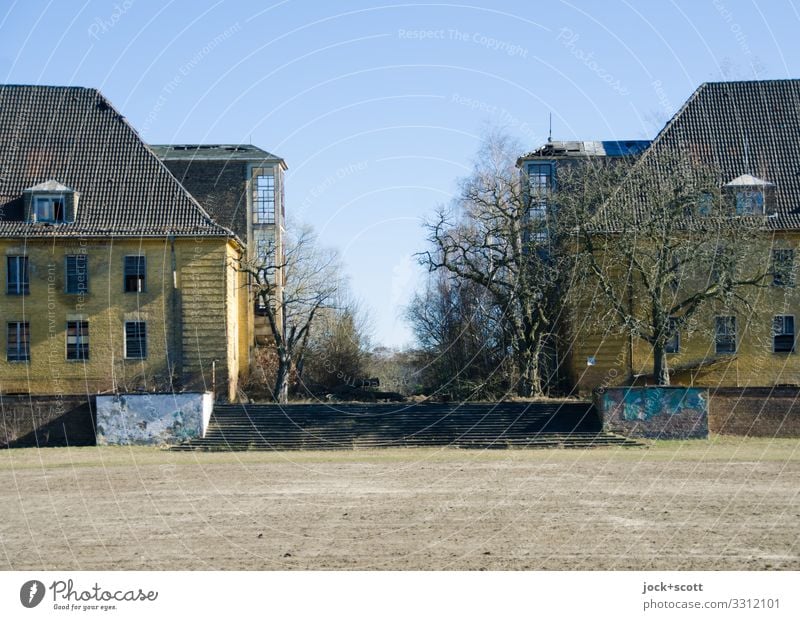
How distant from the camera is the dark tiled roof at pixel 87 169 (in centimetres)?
5275

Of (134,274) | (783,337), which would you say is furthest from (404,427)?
(783,337)

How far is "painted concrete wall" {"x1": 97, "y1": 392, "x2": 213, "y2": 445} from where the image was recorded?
46406 millimetres

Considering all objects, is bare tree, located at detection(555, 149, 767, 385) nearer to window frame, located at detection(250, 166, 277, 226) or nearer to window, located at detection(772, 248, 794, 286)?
window, located at detection(772, 248, 794, 286)

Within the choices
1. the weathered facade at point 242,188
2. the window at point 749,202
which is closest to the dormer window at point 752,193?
the window at point 749,202

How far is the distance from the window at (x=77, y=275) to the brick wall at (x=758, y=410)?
27.2m

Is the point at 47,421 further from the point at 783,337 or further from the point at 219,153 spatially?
the point at 783,337

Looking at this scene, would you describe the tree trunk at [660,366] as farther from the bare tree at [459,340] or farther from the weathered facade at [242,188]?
the weathered facade at [242,188]

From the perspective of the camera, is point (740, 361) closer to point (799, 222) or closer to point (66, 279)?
point (799, 222)

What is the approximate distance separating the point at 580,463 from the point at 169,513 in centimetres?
1558

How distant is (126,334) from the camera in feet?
174

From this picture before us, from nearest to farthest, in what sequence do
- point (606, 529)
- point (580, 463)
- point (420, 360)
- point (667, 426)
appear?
point (606, 529) < point (580, 463) < point (667, 426) < point (420, 360)

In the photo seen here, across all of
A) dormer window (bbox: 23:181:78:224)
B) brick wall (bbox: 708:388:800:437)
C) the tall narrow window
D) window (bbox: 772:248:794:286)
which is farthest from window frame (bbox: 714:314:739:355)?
dormer window (bbox: 23:181:78:224)

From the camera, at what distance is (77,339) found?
52.8 m
